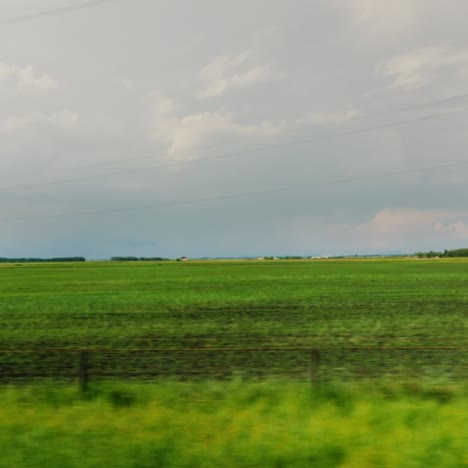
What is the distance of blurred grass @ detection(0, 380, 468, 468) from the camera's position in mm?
6086

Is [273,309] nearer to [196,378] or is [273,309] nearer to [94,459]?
[196,378]

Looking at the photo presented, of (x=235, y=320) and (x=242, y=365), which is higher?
(x=242, y=365)

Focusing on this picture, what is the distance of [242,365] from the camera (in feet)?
44.9

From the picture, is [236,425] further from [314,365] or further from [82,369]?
[82,369]

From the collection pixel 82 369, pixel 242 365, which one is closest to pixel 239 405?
pixel 82 369

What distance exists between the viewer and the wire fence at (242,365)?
12195 millimetres

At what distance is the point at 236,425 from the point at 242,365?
254 inches

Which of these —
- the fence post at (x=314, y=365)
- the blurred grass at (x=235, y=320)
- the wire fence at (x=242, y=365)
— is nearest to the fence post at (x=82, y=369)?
the wire fence at (x=242, y=365)

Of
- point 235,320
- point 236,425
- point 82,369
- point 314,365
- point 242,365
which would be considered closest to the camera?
point 236,425

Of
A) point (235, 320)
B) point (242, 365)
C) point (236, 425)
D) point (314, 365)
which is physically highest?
point (314, 365)

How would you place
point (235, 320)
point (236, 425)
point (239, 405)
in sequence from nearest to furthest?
point (236, 425) → point (239, 405) → point (235, 320)

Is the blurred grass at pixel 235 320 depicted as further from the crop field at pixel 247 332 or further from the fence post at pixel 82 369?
the fence post at pixel 82 369

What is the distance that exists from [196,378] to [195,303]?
73.1 ft

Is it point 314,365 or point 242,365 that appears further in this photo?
point 242,365
